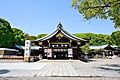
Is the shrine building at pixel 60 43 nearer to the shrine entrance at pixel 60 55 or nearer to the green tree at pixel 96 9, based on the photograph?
the shrine entrance at pixel 60 55

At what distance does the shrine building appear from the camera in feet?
123

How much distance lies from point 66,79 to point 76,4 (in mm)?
9246

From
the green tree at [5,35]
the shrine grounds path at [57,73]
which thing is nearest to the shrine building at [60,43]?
the shrine grounds path at [57,73]

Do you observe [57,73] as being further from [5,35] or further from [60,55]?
[5,35]

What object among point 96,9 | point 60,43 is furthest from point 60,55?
point 96,9

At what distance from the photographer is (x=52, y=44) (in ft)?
126

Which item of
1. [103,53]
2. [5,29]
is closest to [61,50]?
[5,29]

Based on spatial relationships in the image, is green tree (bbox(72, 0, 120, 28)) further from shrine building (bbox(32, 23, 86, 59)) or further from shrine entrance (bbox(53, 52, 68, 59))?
shrine entrance (bbox(53, 52, 68, 59))

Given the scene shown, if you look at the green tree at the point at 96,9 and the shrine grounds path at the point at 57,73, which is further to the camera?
the green tree at the point at 96,9

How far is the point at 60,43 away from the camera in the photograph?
3822cm

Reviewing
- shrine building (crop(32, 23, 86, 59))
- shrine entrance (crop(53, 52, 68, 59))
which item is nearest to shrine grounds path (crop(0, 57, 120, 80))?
shrine building (crop(32, 23, 86, 59))

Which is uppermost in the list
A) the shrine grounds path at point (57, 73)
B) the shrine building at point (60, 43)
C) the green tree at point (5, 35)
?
the green tree at point (5, 35)

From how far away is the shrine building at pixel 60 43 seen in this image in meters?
37.3

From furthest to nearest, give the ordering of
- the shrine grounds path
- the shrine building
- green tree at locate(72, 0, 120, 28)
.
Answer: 1. the shrine building
2. green tree at locate(72, 0, 120, 28)
3. the shrine grounds path
